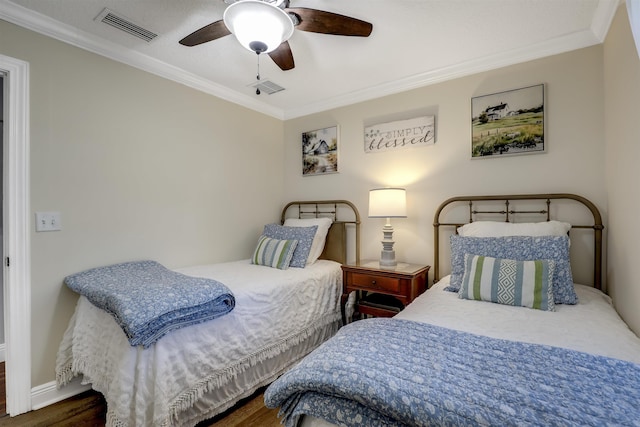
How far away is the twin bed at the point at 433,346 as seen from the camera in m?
0.80

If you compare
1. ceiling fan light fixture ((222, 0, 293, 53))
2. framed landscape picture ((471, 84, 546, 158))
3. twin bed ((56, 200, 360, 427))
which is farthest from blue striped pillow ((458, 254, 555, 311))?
ceiling fan light fixture ((222, 0, 293, 53))

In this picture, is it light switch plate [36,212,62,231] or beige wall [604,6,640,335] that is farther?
light switch plate [36,212,62,231]

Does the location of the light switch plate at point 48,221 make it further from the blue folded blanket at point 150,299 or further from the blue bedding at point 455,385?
the blue bedding at point 455,385

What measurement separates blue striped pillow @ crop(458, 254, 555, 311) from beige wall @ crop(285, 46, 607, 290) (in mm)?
704

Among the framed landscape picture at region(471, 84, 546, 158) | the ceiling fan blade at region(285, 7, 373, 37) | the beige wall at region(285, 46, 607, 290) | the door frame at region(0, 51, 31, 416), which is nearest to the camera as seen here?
the ceiling fan blade at region(285, 7, 373, 37)

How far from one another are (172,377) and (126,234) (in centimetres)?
122

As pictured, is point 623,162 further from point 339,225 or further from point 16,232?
point 16,232

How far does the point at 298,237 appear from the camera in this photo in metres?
2.78

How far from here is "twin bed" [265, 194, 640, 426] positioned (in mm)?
757

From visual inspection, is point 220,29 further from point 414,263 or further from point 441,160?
point 414,263

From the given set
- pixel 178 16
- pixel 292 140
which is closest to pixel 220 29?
pixel 178 16

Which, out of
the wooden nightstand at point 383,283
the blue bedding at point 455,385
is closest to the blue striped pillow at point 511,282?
the wooden nightstand at point 383,283

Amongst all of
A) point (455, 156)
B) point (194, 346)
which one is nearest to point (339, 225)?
point (455, 156)

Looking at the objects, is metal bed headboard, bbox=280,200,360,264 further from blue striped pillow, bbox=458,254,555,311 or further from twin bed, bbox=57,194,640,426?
blue striped pillow, bbox=458,254,555,311
